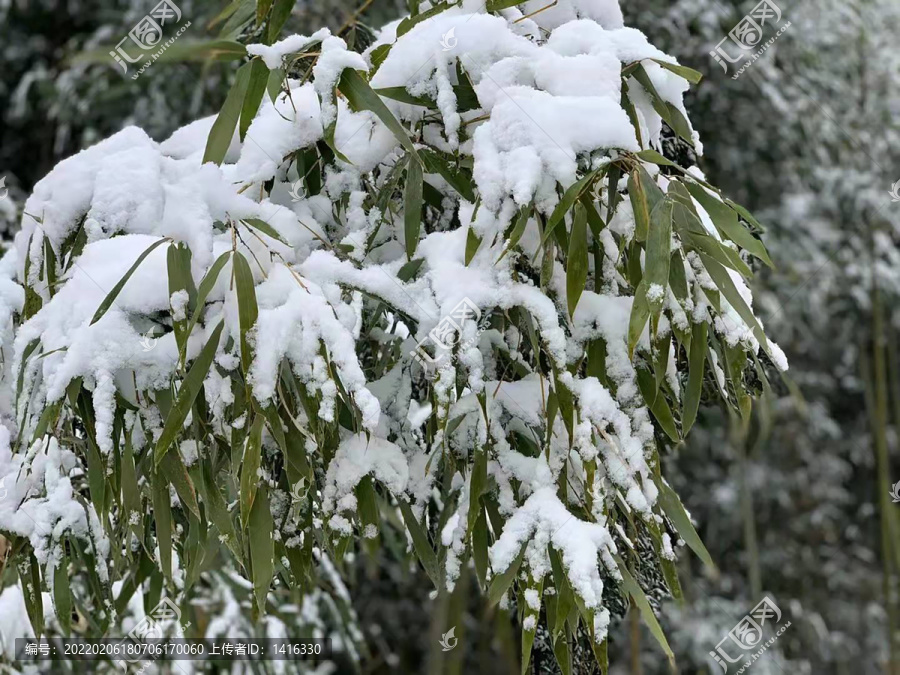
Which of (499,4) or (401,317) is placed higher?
(499,4)

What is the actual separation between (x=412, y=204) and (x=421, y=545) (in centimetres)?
35

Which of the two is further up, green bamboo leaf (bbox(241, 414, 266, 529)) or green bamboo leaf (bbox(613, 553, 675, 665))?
green bamboo leaf (bbox(241, 414, 266, 529))

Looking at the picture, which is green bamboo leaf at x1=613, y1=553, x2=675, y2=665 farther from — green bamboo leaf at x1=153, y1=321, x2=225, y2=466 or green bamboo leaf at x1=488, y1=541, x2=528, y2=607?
green bamboo leaf at x1=153, y1=321, x2=225, y2=466

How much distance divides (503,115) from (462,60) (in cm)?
11

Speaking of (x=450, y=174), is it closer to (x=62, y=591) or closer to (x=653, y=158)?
(x=653, y=158)

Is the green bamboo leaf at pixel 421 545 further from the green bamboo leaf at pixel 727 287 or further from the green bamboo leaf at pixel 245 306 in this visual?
the green bamboo leaf at pixel 727 287

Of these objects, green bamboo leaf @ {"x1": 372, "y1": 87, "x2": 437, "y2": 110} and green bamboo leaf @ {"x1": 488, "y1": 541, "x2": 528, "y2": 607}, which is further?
green bamboo leaf @ {"x1": 372, "y1": 87, "x2": 437, "y2": 110}

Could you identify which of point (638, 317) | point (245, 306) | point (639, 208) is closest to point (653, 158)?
point (639, 208)

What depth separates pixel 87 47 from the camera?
2598 mm

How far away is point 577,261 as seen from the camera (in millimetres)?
798

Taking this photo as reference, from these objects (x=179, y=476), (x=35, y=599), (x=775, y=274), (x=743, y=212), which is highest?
(x=743, y=212)

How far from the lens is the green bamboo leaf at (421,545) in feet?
3.04

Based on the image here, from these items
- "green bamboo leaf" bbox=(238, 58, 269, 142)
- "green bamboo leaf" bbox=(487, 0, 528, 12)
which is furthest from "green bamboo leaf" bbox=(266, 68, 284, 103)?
"green bamboo leaf" bbox=(487, 0, 528, 12)

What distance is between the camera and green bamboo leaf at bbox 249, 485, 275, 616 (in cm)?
78
